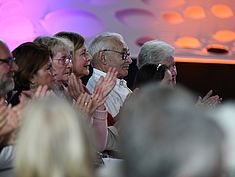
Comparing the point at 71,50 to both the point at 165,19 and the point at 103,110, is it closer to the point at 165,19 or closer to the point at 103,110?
the point at 103,110

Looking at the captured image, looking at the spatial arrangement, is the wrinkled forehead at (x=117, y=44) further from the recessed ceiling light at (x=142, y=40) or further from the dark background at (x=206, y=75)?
the dark background at (x=206, y=75)

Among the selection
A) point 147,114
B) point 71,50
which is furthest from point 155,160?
point 71,50

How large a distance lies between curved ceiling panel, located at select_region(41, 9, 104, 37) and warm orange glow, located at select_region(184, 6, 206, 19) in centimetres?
59

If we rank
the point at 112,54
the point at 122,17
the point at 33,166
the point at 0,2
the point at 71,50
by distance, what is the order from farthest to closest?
the point at 122,17 < the point at 0,2 < the point at 112,54 < the point at 71,50 < the point at 33,166

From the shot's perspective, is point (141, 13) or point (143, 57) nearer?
point (143, 57)

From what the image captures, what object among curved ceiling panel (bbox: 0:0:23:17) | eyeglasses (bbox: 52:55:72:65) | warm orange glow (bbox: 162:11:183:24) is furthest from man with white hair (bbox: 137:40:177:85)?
curved ceiling panel (bbox: 0:0:23:17)

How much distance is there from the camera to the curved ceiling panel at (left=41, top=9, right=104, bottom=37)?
4.46 meters

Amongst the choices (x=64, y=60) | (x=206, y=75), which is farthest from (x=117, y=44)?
(x=206, y=75)

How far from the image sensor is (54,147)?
1351 millimetres

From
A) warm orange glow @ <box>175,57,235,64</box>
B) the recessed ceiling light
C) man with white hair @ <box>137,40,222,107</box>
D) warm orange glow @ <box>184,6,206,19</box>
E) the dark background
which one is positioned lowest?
the dark background

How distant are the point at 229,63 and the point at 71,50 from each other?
1.83 metres

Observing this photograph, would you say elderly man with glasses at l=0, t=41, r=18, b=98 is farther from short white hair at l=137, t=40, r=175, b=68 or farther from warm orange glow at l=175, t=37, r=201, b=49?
warm orange glow at l=175, t=37, r=201, b=49

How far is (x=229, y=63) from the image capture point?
4.71 metres

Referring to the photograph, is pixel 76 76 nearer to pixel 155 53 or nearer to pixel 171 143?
pixel 155 53
